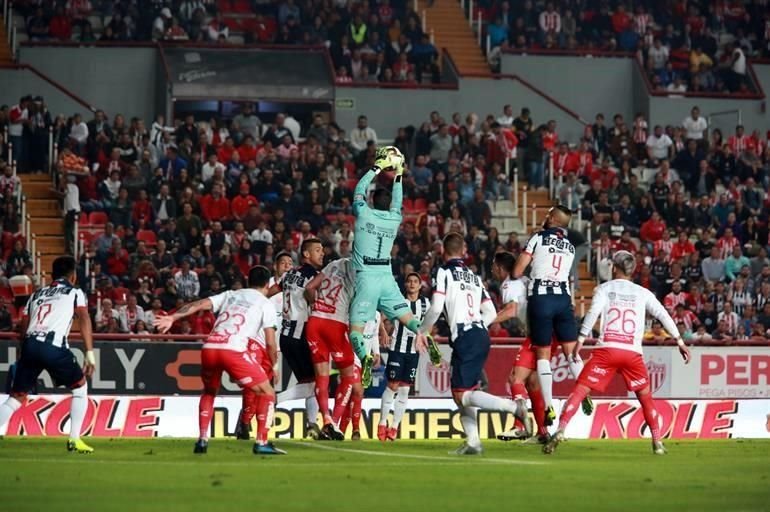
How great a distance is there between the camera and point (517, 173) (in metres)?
39.1

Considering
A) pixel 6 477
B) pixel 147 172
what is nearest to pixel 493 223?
pixel 147 172

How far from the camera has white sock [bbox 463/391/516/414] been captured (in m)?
17.0

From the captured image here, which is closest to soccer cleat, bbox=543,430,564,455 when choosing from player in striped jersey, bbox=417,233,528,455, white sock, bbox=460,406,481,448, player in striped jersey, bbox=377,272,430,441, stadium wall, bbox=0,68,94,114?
player in striped jersey, bbox=417,233,528,455

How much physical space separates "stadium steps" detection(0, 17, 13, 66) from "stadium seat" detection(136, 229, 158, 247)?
7.90m

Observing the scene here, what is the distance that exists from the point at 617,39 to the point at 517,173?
7894 millimetres

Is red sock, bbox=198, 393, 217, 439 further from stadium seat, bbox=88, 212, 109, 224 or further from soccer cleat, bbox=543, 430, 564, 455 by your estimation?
stadium seat, bbox=88, 212, 109, 224

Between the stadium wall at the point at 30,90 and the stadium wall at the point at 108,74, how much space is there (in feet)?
1.34

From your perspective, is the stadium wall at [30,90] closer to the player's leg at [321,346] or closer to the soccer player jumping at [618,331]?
the player's leg at [321,346]

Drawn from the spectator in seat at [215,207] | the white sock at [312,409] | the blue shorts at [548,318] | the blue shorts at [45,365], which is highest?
the spectator in seat at [215,207]

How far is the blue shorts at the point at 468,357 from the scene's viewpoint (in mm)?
17375

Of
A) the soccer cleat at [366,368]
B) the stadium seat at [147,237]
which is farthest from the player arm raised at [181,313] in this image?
the stadium seat at [147,237]

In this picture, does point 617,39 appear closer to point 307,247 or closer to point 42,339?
point 307,247

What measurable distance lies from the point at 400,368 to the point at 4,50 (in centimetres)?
2128

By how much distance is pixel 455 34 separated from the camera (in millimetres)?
44500
